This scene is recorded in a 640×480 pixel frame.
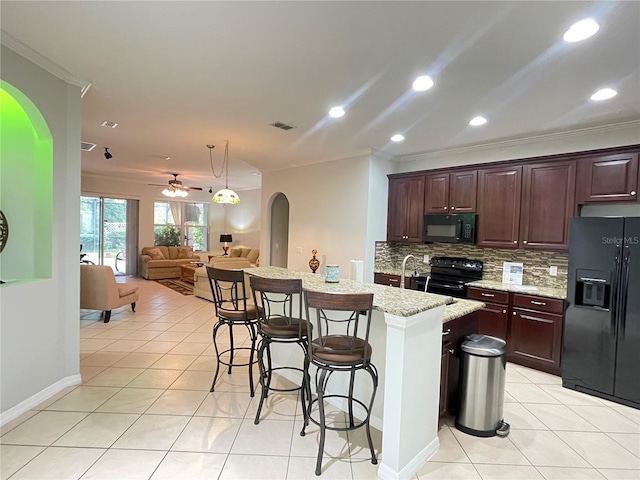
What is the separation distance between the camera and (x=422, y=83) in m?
2.71

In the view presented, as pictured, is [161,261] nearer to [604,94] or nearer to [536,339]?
[536,339]

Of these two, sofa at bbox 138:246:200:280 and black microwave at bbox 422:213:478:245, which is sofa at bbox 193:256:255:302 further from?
black microwave at bbox 422:213:478:245

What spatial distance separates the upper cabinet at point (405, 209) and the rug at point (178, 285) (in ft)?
15.6

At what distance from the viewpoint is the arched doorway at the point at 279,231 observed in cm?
701

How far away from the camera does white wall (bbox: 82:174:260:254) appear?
8.86m

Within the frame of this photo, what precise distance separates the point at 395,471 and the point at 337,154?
13.9ft

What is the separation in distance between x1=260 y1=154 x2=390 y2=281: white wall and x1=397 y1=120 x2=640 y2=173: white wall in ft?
2.04

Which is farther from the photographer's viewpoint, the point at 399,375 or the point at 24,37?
the point at 24,37

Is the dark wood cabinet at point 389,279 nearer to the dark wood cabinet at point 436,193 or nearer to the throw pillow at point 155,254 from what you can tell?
the dark wood cabinet at point 436,193

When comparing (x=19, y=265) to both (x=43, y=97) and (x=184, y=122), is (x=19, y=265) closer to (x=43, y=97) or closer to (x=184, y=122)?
(x=43, y=97)

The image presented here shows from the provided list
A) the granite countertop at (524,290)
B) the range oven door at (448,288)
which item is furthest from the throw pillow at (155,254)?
the granite countertop at (524,290)

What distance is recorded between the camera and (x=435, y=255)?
5.05 meters

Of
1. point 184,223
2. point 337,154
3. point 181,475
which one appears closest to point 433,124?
point 337,154
